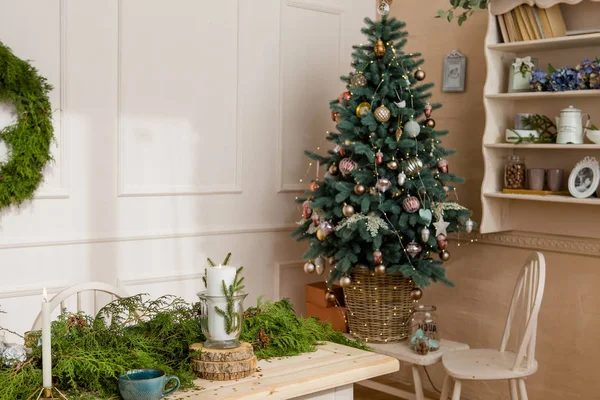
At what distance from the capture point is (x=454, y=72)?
12.9ft

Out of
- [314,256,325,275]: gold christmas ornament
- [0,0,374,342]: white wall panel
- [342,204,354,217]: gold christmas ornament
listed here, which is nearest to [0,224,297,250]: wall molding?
[0,0,374,342]: white wall panel

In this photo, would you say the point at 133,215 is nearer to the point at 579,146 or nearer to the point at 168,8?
the point at 168,8

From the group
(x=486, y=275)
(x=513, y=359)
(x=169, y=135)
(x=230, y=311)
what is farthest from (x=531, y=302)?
(x=169, y=135)

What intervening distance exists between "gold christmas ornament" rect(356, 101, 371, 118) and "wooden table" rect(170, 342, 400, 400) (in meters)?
1.51

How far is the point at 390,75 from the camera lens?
337 cm

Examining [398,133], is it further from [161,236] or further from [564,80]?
[161,236]

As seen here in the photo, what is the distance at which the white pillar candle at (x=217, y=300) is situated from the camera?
5.80 feet

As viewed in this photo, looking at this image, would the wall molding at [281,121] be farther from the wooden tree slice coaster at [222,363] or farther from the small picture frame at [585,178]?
the wooden tree slice coaster at [222,363]

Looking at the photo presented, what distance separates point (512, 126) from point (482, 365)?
4.10ft

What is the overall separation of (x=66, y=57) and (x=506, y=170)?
6.93 ft

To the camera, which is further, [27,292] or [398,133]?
[398,133]

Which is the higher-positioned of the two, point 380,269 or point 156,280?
point 380,269

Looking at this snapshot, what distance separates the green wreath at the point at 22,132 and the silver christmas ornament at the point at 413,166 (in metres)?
1.60

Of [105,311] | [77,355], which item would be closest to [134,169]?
[105,311]
